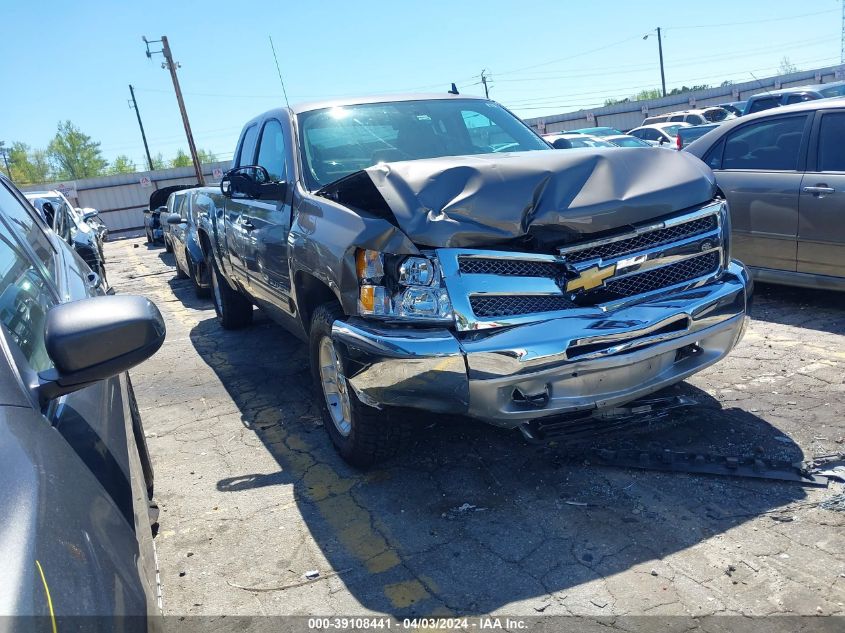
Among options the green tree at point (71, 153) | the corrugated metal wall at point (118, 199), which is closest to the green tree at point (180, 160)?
the green tree at point (71, 153)

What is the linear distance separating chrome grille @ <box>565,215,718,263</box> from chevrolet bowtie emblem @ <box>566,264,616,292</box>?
6 cm

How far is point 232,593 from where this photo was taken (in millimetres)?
2824

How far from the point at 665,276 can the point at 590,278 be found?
49 cm

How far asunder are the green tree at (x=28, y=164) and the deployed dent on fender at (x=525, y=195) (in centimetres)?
8638

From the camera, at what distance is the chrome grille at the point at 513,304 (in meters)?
3.01

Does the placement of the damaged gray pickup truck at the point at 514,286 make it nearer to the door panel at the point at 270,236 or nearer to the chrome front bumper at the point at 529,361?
the chrome front bumper at the point at 529,361

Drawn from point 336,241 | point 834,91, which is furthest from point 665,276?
point 834,91

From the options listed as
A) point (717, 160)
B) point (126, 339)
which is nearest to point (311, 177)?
point (126, 339)

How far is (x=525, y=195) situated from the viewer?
124 inches

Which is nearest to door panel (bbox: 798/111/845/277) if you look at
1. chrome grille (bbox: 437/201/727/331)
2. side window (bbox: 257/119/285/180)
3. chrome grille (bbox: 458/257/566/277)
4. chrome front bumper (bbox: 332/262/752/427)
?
chrome grille (bbox: 437/201/727/331)

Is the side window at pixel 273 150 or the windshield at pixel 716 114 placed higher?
the side window at pixel 273 150

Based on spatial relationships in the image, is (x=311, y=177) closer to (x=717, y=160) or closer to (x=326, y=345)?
(x=326, y=345)

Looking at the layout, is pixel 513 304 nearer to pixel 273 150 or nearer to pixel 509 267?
pixel 509 267

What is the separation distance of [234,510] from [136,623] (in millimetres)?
2287
